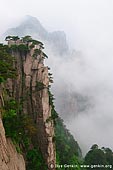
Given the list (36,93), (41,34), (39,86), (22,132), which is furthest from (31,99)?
(41,34)

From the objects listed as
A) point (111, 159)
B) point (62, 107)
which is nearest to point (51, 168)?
point (111, 159)

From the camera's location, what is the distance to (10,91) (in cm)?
3416

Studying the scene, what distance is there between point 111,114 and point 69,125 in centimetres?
3001

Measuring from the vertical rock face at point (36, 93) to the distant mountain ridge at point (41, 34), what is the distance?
10165cm

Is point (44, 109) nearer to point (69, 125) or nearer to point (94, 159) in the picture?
point (94, 159)

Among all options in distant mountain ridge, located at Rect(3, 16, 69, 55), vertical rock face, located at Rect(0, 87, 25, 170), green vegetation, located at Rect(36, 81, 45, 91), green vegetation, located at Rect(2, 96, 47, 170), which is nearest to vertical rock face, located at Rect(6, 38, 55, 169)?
green vegetation, located at Rect(36, 81, 45, 91)

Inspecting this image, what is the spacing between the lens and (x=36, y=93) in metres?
34.3

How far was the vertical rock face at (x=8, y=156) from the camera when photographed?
18.1m

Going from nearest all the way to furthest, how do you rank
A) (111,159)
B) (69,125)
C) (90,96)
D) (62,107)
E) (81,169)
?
(81,169) → (111,159) → (69,125) → (62,107) → (90,96)

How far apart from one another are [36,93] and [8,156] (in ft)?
49.7

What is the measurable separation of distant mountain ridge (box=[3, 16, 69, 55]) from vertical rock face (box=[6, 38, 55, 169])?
102m

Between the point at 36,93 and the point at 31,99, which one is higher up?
the point at 36,93

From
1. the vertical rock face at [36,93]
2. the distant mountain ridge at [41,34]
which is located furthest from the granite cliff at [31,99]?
the distant mountain ridge at [41,34]

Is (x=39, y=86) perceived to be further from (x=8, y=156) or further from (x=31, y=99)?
(x=8, y=156)
